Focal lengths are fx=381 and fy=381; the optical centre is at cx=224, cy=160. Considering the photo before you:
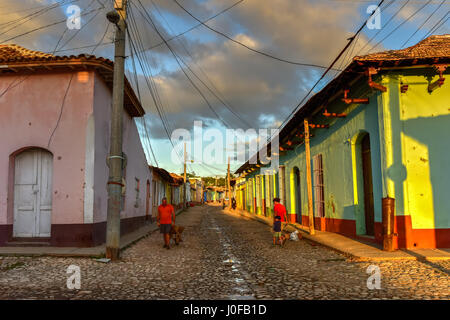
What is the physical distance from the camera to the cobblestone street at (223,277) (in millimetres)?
5367

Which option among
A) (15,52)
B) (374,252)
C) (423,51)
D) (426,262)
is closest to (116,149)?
(15,52)

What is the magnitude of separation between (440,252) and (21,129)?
11.1 m

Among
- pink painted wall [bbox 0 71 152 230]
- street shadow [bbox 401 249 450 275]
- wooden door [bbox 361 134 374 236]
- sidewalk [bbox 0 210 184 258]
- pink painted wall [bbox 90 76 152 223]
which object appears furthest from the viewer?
wooden door [bbox 361 134 374 236]

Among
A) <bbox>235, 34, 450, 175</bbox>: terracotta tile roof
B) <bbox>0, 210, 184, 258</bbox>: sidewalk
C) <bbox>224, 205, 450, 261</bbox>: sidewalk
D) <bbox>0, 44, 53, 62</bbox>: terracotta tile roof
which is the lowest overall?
<bbox>224, 205, 450, 261</bbox>: sidewalk

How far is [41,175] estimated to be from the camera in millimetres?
10812

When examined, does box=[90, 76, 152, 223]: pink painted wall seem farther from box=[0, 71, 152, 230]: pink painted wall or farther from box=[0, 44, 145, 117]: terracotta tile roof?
box=[0, 44, 145, 117]: terracotta tile roof

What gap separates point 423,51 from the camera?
31.7 ft

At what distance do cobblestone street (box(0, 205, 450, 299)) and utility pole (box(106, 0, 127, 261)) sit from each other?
0.59m

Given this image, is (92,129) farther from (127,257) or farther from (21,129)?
(127,257)

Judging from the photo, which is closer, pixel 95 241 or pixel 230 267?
pixel 230 267

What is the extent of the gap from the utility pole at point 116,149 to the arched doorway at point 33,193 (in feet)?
10.1

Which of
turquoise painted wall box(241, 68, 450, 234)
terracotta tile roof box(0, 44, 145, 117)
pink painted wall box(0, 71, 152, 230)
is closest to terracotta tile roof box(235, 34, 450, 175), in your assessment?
turquoise painted wall box(241, 68, 450, 234)

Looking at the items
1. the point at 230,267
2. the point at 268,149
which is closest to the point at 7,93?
the point at 230,267

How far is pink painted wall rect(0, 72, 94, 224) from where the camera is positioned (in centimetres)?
Result: 1029
